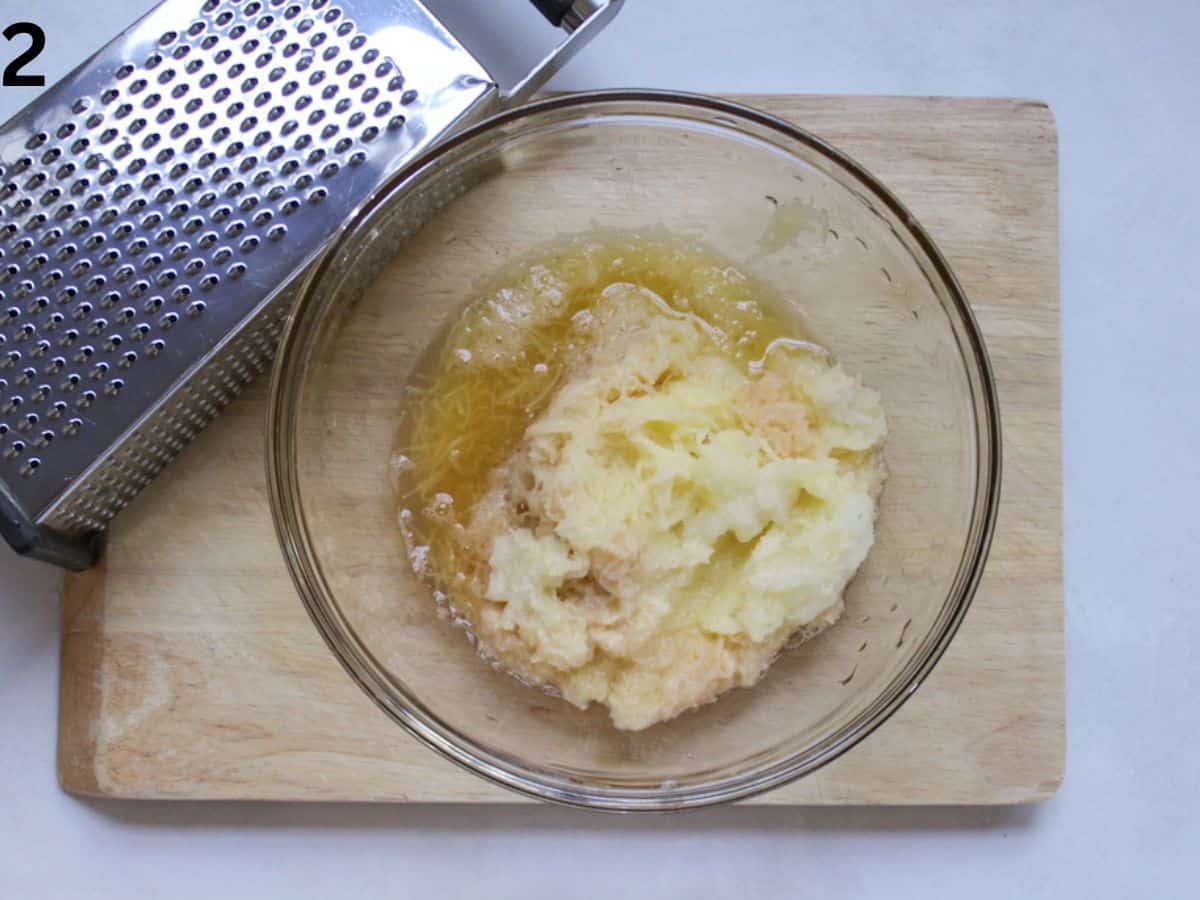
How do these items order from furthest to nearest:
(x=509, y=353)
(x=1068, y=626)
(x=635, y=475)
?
(x=1068, y=626) → (x=509, y=353) → (x=635, y=475)

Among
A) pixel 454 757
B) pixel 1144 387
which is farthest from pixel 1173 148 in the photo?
pixel 454 757

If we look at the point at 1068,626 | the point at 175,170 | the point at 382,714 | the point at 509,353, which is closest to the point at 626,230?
the point at 509,353

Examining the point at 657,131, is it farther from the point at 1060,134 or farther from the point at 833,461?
the point at 1060,134

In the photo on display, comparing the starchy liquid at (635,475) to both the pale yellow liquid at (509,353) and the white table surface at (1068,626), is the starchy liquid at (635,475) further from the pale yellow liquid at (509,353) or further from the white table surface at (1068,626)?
the white table surface at (1068,626)

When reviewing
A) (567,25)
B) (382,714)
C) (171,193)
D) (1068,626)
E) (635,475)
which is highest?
(171,193)

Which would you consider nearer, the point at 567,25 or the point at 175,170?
the point at 175,170

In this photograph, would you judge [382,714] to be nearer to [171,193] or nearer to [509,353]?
[509,353]

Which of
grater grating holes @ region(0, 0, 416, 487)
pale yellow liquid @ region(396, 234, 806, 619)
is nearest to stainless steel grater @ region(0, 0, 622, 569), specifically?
grater grating holes @ region(0, 0, 416, 487)

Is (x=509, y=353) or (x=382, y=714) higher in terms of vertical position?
(x=509, y=353)

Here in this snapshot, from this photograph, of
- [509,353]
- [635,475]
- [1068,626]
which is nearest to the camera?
[635,475]
